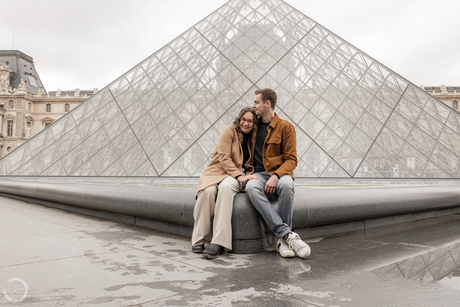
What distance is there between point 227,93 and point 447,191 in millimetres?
6569

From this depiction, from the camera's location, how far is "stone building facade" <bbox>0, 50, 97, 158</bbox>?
54.2 metres

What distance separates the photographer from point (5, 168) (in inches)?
388

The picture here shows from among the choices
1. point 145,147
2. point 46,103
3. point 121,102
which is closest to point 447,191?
point 145,147

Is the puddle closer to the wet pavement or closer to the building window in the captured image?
the wet pavement

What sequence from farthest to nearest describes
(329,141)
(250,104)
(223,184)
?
1. (250,104)
2. (329,141)
3. (223,184)

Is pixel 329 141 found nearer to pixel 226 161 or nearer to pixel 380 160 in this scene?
pixel 380 160

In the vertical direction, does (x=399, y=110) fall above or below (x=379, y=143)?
above

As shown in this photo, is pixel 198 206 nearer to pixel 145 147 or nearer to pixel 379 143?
pixel 145 147

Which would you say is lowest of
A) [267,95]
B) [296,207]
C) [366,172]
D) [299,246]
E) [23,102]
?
[299,246]

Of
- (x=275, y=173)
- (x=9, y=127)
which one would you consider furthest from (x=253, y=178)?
Result: (x=9, y=127)

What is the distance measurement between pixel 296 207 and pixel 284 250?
0.48 metres

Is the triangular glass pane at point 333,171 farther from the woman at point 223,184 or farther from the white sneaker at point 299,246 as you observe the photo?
the white sneaker at point 299,246

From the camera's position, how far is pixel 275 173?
2.95 m

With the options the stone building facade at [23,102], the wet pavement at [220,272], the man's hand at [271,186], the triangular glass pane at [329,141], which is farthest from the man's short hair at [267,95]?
the stone building facade at [23,102]
